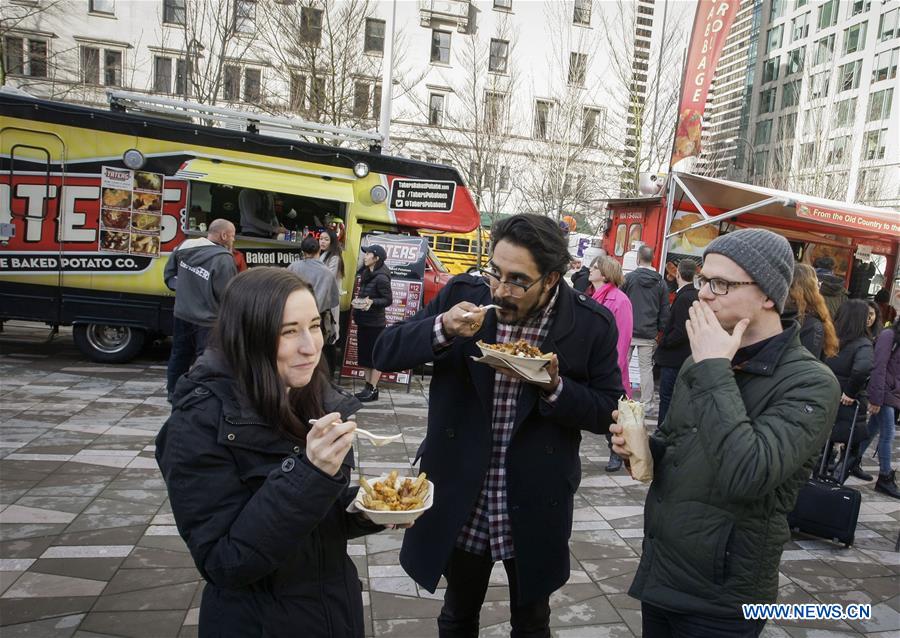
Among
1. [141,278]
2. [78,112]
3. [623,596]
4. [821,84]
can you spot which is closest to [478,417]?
[623,596]

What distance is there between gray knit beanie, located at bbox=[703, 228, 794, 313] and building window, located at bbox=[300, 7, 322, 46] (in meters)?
18.6

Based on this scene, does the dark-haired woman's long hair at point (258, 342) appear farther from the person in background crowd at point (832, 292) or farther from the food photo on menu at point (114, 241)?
the food photo on menu at point (114, 241)

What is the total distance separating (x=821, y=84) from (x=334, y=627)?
30824mm

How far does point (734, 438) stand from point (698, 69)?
1221 centimetres

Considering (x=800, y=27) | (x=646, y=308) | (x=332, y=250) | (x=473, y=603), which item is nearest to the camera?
(x=473, y=603)

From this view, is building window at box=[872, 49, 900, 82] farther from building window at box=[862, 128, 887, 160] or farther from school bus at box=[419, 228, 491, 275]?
school bus at box=[419, 228, 491, 275]

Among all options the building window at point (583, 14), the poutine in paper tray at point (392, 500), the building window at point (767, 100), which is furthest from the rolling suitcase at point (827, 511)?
the building window at point (767, 100)

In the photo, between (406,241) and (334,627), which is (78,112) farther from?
(334,627)

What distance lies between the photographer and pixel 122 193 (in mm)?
8602

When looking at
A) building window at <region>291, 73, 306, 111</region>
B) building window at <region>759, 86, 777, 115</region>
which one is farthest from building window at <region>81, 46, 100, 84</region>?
building window at <region>759, 86, 777, 115</region>

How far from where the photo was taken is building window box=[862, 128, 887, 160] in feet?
102

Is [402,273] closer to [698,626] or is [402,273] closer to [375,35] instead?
[698,626]

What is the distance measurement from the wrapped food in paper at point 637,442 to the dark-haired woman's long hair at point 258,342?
1100 millimetres

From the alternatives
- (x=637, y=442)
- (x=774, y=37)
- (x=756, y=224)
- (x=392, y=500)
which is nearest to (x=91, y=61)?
(x=756, y=224)
